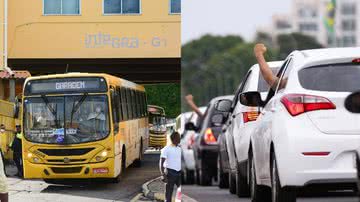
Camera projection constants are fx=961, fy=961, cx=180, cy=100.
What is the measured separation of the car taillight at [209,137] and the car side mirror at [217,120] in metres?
0.12

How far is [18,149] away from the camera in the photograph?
12.7 m

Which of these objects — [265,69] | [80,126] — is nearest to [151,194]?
Answer: [80,126]

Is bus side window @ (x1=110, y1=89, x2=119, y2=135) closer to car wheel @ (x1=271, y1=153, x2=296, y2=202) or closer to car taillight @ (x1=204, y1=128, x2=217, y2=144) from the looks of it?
car taillight @ (x1=204, y1=128, x2=217, y2=144)

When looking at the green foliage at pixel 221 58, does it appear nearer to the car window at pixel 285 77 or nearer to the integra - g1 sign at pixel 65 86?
the car window at pixel 285 77

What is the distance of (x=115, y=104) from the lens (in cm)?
1269

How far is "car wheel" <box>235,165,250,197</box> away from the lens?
7.67 m

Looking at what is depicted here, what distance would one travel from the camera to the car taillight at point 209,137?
10353mm

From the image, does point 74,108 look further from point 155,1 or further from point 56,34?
point 155,1

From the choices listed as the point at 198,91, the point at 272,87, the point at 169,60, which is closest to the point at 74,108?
the point at 169,60

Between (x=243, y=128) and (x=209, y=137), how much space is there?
11.5 ft

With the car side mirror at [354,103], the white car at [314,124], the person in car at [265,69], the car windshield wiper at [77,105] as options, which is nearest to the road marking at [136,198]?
the car windshield wiper at [77,105]

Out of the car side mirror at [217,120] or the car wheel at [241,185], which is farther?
the car side mirror at [217,120]

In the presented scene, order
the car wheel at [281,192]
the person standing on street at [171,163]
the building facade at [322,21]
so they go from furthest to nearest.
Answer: the person standing on street at [171,163]
the car wheel at [281,192]
the building facade at [322,21]

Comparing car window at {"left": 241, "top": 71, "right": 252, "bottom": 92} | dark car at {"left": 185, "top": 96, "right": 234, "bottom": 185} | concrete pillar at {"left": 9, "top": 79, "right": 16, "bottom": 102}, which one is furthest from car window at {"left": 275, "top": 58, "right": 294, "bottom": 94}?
concrete pillar at {"left": 9, "top": 79, "right": 16, "bottom": 102}
